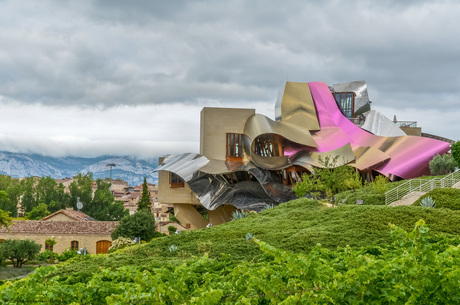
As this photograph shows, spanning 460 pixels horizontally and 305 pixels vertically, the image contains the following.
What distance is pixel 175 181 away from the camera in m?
44.5

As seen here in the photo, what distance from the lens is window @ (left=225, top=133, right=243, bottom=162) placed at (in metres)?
42.3

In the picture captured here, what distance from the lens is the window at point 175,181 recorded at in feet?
145

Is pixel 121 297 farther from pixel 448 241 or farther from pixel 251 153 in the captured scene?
pixel 251 153

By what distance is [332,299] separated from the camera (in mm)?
4531

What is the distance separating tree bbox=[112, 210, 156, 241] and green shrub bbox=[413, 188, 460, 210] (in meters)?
22.4

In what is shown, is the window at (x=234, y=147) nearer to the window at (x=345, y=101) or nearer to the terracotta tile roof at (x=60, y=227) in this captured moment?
the window at (x=345, y=101)

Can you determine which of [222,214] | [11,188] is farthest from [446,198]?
[11,188]

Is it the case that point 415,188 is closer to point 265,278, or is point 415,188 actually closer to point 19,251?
point 265,278

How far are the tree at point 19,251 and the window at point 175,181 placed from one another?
13.7 m

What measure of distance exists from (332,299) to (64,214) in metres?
46.5

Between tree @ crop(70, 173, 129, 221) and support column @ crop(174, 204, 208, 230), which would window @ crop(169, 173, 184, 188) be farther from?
tree @ crop(70, 173, 129, 221)

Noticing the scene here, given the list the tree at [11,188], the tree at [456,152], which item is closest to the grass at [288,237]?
the tree at [456,152]

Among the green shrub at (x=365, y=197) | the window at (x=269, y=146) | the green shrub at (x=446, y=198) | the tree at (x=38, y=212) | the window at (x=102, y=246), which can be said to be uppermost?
the window at (x=269, y=146)

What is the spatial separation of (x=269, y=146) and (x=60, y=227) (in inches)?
739
